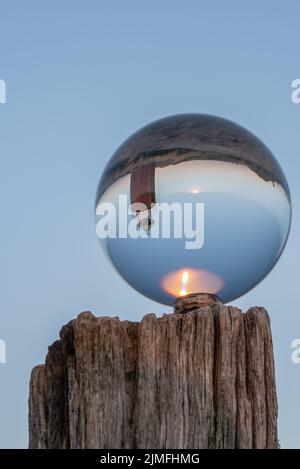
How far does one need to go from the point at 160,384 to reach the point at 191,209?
3.71ft

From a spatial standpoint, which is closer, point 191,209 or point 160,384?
point 160,384

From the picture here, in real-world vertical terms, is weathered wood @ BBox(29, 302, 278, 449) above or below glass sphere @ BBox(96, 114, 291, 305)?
below

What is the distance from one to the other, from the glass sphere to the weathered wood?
1.15 ft

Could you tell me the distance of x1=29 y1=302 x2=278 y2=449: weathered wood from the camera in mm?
6602

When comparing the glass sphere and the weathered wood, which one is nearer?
the weathered wood

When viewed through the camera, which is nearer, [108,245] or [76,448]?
[76,448]

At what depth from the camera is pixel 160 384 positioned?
21.9ft

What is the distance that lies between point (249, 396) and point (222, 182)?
1.33m

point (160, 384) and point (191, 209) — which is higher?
point (191, 209)

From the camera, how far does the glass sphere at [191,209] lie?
7.05 m

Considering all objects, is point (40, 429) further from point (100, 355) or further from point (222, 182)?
point (222, 182)

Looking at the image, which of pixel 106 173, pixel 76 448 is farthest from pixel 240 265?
pixel 76 448
